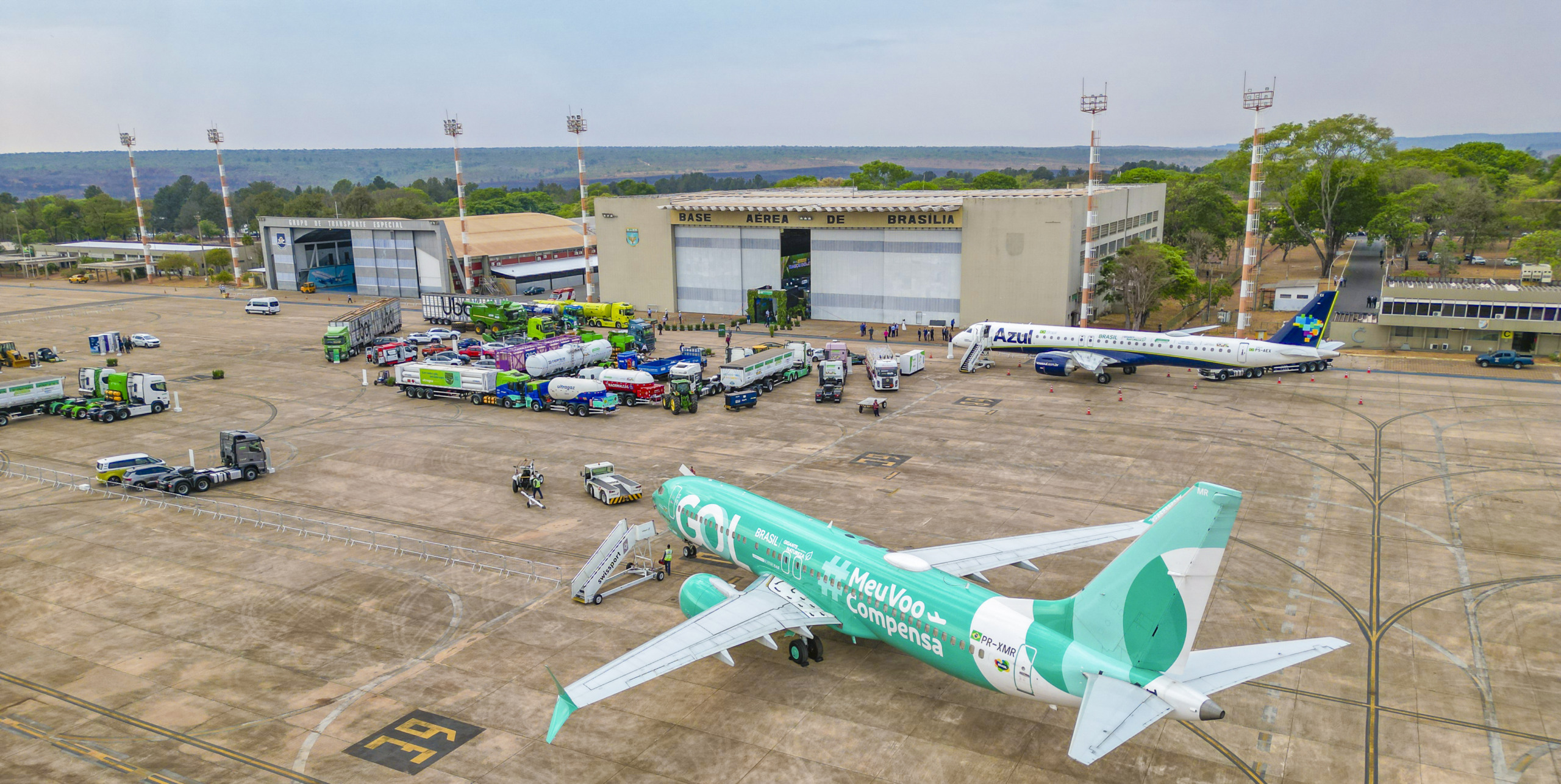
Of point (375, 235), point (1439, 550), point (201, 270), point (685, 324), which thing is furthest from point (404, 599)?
point (201, 270)

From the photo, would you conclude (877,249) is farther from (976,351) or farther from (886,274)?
(976,351)

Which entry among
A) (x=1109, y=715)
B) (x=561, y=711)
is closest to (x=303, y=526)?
(x=561, y=711)

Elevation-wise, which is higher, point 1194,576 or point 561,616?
point 1194,576

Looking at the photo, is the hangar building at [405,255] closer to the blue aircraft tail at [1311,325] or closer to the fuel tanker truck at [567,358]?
the fuel tanker truck at [567,358]

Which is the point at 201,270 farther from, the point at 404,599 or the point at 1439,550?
the point at 1439,550

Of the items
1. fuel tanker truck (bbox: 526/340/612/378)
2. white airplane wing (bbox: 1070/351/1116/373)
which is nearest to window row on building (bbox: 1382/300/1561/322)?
white airplane wing (bbox: 1070/351/1116/373)

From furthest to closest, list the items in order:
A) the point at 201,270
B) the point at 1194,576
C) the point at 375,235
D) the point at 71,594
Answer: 1. the point at 201,270
2. the point at 375,235
3. the point at 71,594
4. the point at 1194,576

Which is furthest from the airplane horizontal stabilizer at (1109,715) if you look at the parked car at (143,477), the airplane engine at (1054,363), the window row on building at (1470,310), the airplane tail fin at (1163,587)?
the window row on building at (1470,310)
